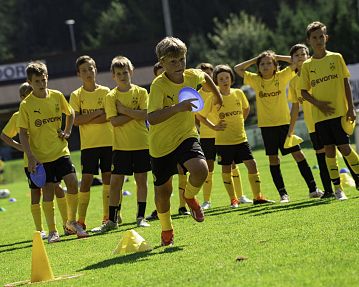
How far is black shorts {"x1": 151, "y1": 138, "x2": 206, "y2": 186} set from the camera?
9.14m

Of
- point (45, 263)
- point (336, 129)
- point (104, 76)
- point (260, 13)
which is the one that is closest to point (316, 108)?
point (336, 129)

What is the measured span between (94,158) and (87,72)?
1.11 meters

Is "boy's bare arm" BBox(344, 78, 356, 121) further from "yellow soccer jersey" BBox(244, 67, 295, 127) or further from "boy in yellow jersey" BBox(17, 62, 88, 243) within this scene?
"boy in yellow jersey" BBox(17, 62, 88, 243)

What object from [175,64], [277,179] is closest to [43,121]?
[175,64]

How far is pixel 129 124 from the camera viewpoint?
12164 millimetres

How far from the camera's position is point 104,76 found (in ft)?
186

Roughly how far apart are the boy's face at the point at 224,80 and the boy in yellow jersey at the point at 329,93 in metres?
1.95

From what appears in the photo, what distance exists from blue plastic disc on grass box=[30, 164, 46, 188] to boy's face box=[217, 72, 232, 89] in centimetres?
326

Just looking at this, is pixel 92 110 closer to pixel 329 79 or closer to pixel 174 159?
pixel 329 79

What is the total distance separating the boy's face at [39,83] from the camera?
11383 millimetres

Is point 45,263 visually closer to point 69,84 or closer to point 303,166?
point 303,166

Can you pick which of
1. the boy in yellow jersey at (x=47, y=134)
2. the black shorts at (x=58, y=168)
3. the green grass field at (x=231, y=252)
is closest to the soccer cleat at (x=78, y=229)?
the boy in yellow jersey at (x=47, y=134)

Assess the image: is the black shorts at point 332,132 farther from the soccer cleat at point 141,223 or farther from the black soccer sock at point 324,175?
the soccer cleat at point 141,223

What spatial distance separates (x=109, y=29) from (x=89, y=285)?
3191 inches
